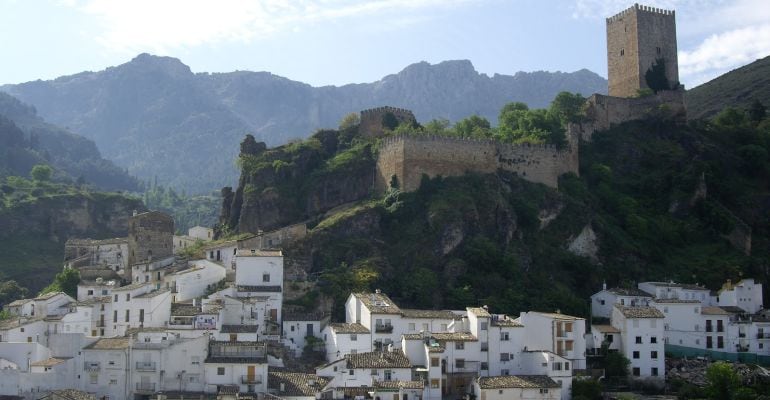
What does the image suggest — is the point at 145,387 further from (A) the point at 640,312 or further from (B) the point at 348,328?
(A) the point at 640,312

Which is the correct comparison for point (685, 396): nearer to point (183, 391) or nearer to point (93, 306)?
point (183, 391)

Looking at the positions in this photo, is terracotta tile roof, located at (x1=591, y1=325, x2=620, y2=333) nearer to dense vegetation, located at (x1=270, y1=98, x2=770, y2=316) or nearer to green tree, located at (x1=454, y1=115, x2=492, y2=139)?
dense vegetation, located at (x1=270, y1=98, x2=770, y2=316)

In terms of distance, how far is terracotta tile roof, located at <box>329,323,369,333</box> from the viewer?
55000 mm

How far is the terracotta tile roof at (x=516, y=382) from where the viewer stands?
5153 centimetres

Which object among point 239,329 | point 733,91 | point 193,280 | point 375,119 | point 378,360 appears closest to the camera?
point 378,360

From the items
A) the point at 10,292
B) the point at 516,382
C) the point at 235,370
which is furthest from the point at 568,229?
the point at 10,292

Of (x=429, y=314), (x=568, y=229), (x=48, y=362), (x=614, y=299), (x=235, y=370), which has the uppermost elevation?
(x=568, y=229)

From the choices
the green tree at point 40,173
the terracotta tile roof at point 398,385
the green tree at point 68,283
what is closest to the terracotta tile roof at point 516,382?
the terracotta tile roof at point 398,385

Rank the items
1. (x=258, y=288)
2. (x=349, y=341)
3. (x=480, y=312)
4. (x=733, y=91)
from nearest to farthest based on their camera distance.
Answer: (x=349, y=341) < (x=480, y=312) < (x=258, y=288) < (x=733, y=91)

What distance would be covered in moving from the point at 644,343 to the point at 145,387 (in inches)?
1130

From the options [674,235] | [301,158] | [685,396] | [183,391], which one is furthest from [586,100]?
[183,391]

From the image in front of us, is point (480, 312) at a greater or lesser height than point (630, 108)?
lesser

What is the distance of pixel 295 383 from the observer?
49.9 meters

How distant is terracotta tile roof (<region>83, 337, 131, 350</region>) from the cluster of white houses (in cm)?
8
